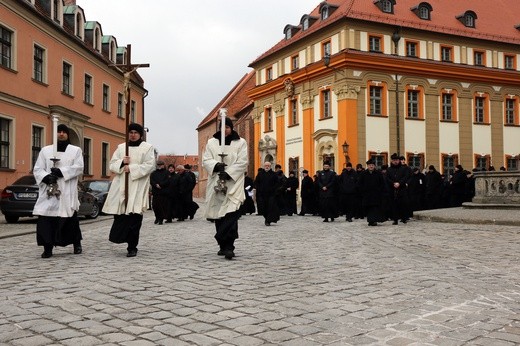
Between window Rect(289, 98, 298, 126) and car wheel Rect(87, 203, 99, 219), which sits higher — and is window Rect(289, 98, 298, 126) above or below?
above

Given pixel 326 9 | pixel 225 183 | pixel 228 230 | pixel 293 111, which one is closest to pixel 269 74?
pixel 293 111

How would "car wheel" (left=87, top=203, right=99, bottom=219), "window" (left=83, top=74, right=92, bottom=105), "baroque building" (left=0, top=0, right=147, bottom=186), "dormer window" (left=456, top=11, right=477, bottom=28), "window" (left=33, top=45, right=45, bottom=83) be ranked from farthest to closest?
Result: 1. "dormer window" (left=456, top=11, right=477, bottom=28)
2. "window" (left=83, top=74, right=92, bottom=105)
3. "window" (left=33, top=45, right=45, bottom=83)
4. "baroque building" (left=0, top=0, right=147, bottom=186)
5. "car wheel" (left=87, top=203, right=99, bottom=219)

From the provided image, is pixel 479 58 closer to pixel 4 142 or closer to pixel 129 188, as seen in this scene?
pixel 4 142

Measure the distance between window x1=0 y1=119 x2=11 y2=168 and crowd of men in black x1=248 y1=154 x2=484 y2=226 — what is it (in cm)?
943

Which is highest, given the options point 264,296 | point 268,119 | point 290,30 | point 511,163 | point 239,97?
point 290,30

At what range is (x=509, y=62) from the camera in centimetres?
3991

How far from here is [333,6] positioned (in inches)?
1476

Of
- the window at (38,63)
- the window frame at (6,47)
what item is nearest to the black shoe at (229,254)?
the window frame at (6,47)

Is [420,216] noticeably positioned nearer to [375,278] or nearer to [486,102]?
[375,278]

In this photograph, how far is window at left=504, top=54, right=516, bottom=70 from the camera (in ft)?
130

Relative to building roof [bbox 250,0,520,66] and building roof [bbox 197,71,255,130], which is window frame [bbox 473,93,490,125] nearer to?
building roof [bbox 250,0,520,66]

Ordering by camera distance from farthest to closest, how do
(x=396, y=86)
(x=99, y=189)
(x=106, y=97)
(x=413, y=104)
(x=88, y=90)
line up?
(x=413, y=104), (x=396, y=86), (x=106, y=97), (x=88, y=90), (x=99, y=189)

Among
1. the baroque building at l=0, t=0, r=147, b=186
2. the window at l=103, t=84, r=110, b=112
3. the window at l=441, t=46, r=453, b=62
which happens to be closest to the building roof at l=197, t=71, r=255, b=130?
the baroque building at l=0, t=0, r=147, b=186

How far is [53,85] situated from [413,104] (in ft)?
70.4
